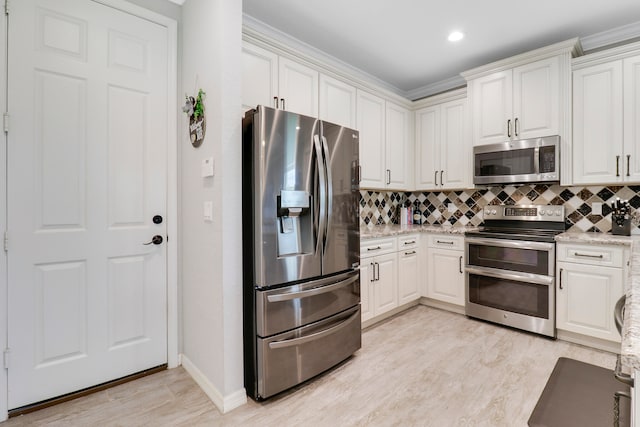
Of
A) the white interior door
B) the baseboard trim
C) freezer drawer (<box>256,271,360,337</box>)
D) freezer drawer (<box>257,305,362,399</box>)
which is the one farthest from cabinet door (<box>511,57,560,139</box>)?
the baseboard trim

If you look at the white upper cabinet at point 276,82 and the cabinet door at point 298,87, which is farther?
the cabinet door at point 298,87

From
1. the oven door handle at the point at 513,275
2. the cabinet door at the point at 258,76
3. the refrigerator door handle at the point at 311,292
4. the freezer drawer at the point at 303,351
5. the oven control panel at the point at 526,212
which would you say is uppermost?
the cabinet door at the point at 258,76

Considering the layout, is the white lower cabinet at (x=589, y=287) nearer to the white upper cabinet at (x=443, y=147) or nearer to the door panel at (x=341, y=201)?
the white upper cabinet at (x=443, y=147)

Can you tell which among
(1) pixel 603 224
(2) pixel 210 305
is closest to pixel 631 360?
(2) pixel 210 305

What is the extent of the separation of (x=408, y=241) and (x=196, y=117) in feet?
7.88

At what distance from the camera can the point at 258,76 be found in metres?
2.38

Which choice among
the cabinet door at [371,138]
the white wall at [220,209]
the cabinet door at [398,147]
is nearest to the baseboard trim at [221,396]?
the white wall at [220,209]

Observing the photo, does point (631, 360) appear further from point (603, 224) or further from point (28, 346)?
point (603, 224)

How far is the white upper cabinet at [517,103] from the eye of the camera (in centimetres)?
288

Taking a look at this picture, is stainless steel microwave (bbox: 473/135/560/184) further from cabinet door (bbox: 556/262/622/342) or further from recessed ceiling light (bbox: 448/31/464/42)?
recessed ceiling light (bbox: 448/31/464/42)

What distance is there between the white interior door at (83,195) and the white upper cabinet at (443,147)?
287cm

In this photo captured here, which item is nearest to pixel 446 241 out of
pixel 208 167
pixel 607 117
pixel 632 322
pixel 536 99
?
pixel 536 99

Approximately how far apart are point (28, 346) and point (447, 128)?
404 centimetres

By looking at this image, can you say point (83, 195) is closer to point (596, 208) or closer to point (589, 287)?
point (589, 287)
